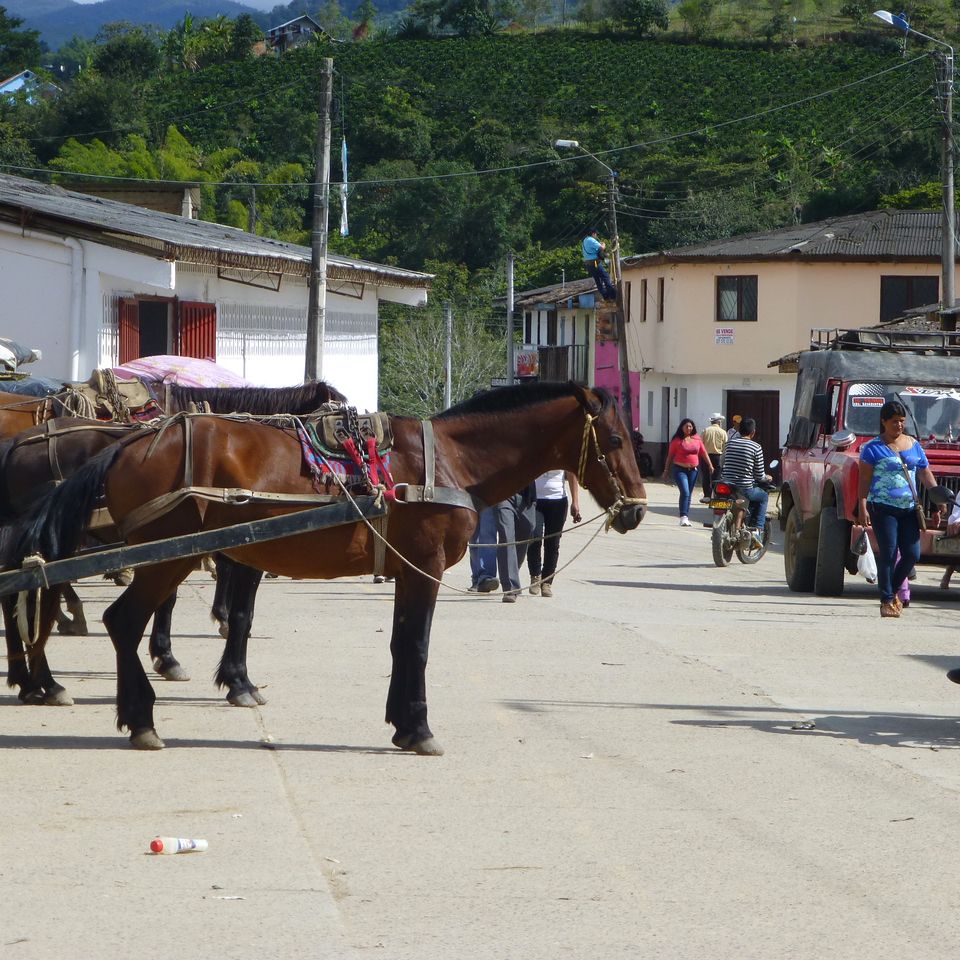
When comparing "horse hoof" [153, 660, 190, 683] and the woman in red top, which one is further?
the woman in red top

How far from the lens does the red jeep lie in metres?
16.3

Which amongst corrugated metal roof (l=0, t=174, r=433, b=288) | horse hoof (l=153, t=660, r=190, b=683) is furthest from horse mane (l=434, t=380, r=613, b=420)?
corrugated metal roof (l=0, t=174, r=433, b=288)

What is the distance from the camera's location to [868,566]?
16.0 m

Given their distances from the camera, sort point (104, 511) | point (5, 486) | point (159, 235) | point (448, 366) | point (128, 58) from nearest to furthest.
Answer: point (104, 511) < point (5, 486) < point (159, 235) < point (448, 366) < point (128, 58)

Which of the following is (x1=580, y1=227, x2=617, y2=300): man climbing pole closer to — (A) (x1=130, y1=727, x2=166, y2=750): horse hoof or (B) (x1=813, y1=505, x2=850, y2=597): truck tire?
(B) (x1=813, y1=505, x2=850, y2=597): truck tire

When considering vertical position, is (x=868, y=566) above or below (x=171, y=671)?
above

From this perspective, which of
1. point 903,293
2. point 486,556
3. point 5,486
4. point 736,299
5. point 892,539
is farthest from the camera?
point 736,299

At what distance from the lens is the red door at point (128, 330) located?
21938mm

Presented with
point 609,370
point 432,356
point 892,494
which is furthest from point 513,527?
point 432,356

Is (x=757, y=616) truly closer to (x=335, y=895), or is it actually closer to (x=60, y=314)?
(x=335, y=895)

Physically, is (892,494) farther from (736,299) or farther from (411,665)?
(736,299)

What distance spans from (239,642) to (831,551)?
8818 millimetres

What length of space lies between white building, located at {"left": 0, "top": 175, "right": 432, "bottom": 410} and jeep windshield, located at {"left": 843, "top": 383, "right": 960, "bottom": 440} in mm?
8938

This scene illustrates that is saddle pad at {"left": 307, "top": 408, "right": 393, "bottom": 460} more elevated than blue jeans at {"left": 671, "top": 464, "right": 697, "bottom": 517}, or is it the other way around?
saddle pad at {"left": 307, "top": 408, "right": 393, "bottom": 460}
